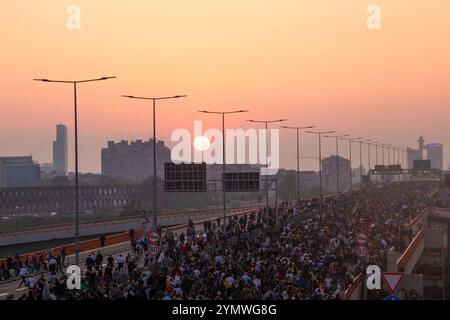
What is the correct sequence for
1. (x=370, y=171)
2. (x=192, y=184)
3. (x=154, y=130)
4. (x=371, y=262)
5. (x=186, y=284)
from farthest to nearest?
1. (x=370, y=171)
2. (x=192, y=184)
3. (x=154, y=130)
4. (x=371, y=262)
5. (x=186, y=284)

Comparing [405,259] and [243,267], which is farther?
[405,259]

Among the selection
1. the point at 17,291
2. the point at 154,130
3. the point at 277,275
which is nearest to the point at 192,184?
the point at 154,130

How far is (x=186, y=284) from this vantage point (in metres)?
30.6

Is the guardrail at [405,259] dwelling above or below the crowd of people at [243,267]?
below

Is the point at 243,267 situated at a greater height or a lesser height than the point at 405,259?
greater

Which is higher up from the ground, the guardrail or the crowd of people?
the crowd of people

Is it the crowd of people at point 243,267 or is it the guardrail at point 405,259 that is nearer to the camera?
the crowd of people at point 243,267

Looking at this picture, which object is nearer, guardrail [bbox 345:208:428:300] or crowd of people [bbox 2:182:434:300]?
crowd of people [bbox 2:182:434:300]

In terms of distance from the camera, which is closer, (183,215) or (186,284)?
(186,284)

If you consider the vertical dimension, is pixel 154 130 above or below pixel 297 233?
above
